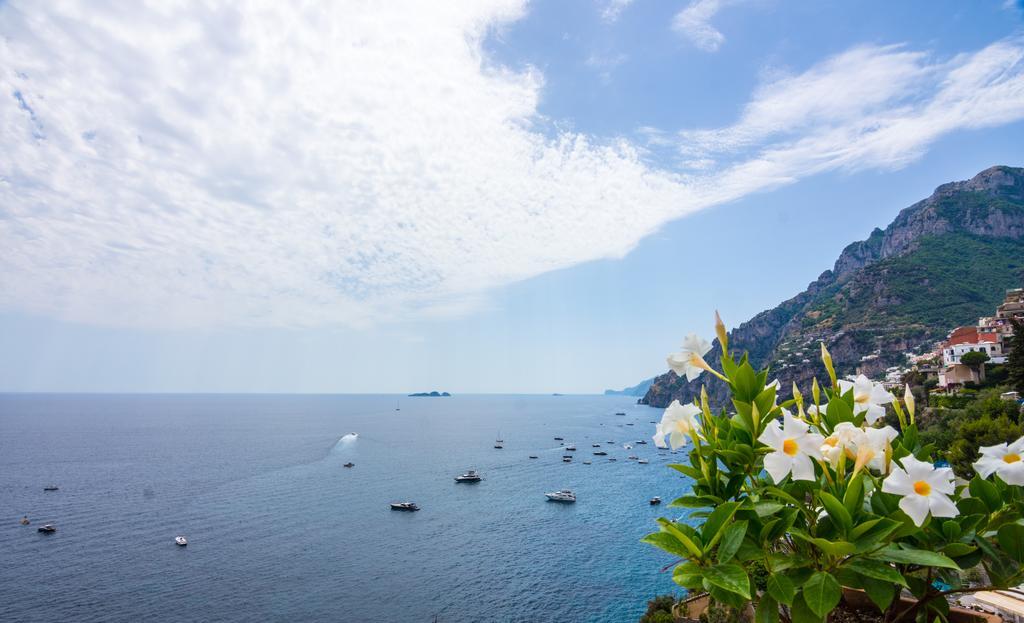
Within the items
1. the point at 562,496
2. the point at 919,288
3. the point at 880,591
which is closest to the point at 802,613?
the point at 880,591

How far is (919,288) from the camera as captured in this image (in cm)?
8181

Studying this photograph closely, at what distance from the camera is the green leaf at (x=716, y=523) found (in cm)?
150

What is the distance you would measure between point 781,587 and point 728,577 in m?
0.18

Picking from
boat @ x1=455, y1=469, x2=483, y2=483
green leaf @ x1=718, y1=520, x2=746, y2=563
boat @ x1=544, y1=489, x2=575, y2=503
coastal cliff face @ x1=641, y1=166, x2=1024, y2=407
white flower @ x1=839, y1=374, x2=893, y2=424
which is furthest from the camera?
coastal cliff face @ x1=641, y1=166, x2=1024, y2=407

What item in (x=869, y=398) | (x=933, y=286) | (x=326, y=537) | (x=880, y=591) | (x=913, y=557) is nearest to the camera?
(x=913, y=557)

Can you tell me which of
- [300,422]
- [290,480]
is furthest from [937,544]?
[300,422]

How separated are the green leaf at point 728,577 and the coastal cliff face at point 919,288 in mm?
64128

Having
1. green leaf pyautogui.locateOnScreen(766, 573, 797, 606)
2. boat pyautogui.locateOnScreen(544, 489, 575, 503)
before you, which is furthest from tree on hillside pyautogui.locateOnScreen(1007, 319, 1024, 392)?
green leaf pyautogui.locateOnScreen(766, 573, 797, 606)

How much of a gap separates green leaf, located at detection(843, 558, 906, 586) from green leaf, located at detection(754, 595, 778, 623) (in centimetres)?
24

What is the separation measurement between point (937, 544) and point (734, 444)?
67 centimetres

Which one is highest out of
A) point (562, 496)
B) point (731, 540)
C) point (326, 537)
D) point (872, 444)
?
point (872, 444)

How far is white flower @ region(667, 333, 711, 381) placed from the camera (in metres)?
1.97

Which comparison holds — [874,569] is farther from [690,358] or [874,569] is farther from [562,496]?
[562,496]

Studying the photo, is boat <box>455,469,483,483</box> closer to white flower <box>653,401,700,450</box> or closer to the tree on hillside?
the tree on hillside
